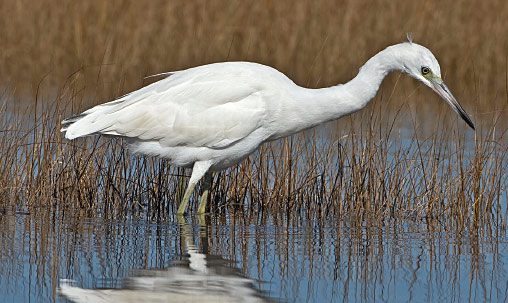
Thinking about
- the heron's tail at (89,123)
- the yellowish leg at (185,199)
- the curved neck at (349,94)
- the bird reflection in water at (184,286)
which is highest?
the curved neck at (349,94)

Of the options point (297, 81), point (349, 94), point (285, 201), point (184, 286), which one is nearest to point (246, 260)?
point (184, 286)

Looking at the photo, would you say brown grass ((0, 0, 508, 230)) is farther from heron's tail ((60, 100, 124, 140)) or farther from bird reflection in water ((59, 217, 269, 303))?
bird reflection in water ((59, 217, 269, 303))

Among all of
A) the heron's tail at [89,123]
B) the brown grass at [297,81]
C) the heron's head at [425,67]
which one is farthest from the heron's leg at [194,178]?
the heron's head at [425,67]

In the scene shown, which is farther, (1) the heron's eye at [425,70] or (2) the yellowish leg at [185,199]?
(2) the yellowish leg at [185,199]

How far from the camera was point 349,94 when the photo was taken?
9234 millimetres

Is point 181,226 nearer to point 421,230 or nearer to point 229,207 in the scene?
point 229,207

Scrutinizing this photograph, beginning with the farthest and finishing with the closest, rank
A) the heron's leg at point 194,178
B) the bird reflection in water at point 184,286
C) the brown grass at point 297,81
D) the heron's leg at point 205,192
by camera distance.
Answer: the brown grass at point 297,81
the heron's leg at point 205,192
the heron's leg at point 194,178
the bird reflection in water at point 184,286

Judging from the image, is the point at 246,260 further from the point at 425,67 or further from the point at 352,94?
the point at 425,67

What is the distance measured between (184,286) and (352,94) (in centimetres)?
257

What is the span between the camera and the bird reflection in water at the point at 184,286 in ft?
23.0

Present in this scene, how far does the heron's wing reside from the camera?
30.0 feet

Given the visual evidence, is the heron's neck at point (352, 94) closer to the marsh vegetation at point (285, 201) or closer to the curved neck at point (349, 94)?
the curved neck at point (349, 94)

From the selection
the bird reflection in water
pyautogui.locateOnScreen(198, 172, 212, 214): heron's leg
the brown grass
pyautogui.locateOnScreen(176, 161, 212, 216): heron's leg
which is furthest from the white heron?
the bird reflection in water

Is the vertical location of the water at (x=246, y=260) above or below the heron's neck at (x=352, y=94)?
below
